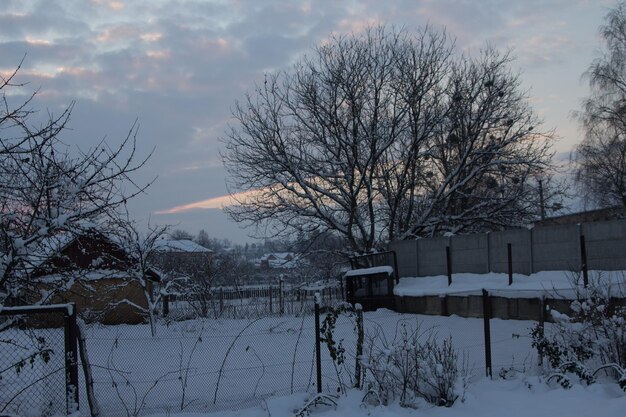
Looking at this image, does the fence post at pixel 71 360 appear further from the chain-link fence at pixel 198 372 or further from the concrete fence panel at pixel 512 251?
the concrete fence panel at pixel 512 251

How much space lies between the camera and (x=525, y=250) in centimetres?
1627

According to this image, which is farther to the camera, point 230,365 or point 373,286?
point 373,286

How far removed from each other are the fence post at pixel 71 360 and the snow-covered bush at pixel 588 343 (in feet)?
17.3

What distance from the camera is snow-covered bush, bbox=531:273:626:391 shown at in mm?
6871

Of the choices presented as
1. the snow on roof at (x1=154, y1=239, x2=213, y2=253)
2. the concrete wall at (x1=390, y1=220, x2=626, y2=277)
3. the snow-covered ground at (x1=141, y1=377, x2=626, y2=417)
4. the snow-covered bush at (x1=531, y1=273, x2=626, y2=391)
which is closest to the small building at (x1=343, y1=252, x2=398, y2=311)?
the concrete wall at (x1=390, y1=220, x2=626, y2=277)

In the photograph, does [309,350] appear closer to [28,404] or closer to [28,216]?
[28,404]

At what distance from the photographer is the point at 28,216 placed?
6348 millimetres

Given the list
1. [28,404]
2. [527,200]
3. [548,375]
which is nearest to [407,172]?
[527,200]

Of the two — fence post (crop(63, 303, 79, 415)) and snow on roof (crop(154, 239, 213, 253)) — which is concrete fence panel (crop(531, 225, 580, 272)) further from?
fence post (crop(63, 303, 79, 415))

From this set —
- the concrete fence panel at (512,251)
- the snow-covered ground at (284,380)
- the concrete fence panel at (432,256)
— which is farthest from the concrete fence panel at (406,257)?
the snow-covered ground at (284,380)

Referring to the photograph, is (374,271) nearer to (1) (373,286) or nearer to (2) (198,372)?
(1) (373,286)

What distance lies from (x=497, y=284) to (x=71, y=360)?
13.0 meters

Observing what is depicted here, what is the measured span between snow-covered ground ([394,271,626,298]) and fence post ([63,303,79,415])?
371 inches

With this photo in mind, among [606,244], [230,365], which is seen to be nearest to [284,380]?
[230,365]
